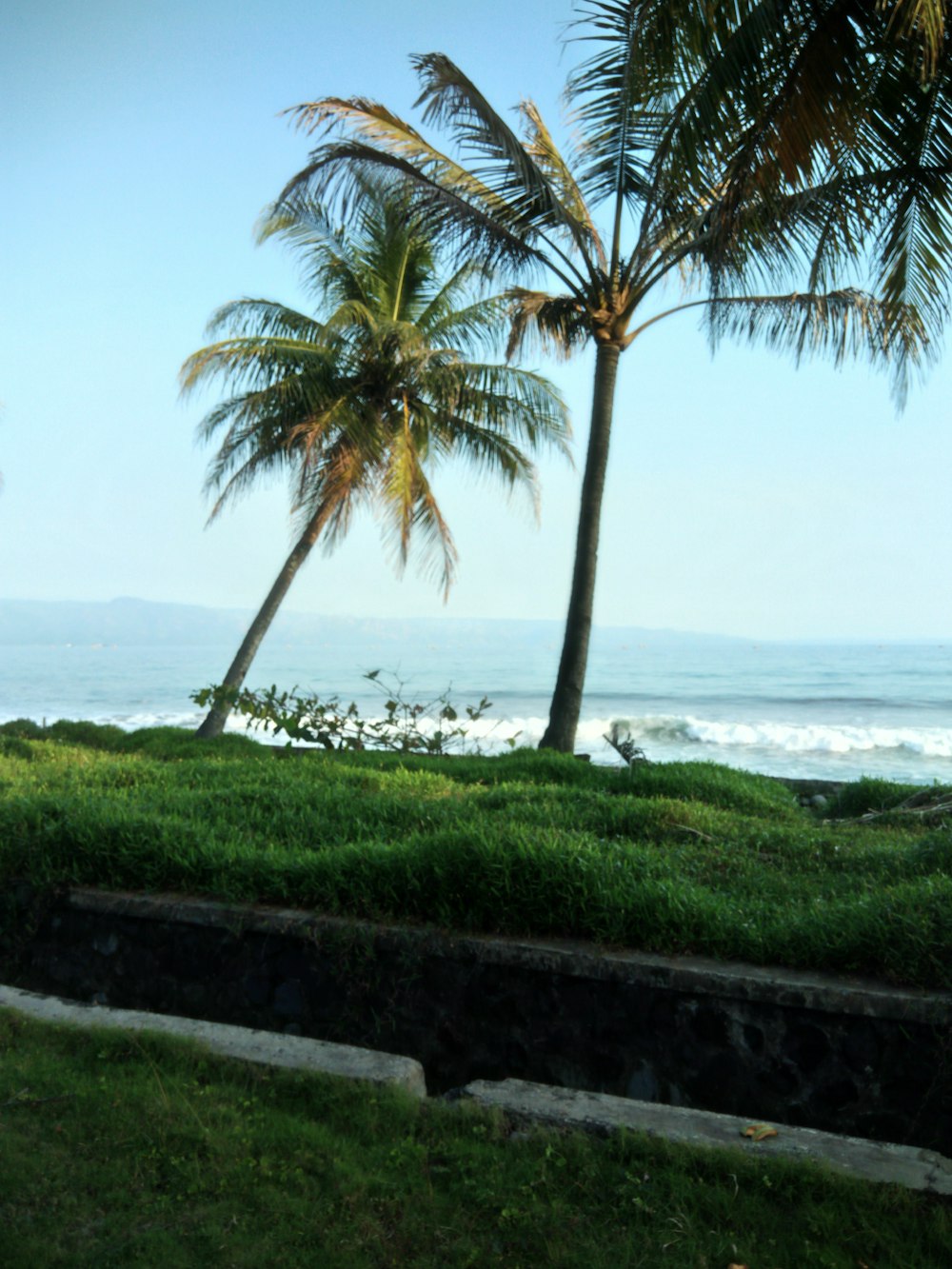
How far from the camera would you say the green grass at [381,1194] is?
87.7 inches

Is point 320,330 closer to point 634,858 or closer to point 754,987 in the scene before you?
point 634,858

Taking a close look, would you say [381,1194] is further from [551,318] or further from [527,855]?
[551,318]

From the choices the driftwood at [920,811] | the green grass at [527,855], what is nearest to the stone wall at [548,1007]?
the green grass at [527,855]

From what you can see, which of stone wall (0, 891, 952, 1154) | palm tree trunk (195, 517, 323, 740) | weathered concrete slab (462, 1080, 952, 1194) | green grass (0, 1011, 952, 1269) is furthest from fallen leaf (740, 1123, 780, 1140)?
palm tree trunk (195, 517, 323, 740)

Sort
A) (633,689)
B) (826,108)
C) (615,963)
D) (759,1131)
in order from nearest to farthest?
(759,1131) < (615,963) < (826,108) < (633,689)

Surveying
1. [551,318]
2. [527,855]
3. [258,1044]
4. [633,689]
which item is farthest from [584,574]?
[633,689]

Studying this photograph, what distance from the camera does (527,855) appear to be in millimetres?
4027

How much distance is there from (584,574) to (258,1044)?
23.9 ft

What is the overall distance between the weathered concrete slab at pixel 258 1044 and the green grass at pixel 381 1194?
13 cm

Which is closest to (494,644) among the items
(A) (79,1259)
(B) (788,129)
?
(B) (788,129)

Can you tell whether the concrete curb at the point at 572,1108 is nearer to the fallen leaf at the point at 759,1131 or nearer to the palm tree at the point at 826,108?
the fallen leaf at the point at 759,1131

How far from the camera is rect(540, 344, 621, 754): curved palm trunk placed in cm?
997

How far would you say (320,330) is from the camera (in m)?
12.4

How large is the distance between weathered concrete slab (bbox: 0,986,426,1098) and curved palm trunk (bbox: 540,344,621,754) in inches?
265
